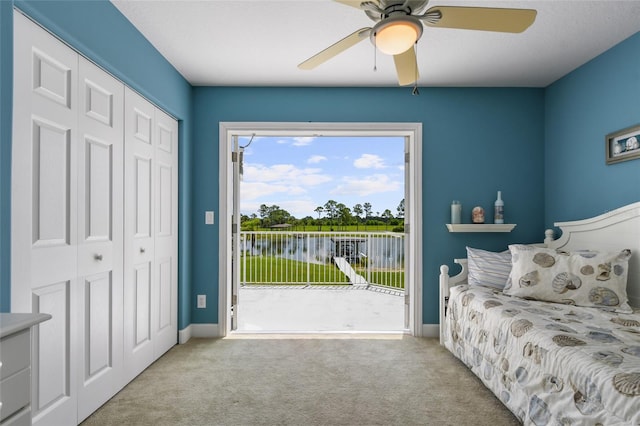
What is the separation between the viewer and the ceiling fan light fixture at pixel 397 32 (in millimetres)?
1457

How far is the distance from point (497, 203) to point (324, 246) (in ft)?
10.2

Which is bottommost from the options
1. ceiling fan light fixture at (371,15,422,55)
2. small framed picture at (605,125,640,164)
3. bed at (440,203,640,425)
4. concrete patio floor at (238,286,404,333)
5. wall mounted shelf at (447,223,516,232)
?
concrete patio floor at (238,286,404,333)

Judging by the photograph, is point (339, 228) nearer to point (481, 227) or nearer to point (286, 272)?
point (286, 272)

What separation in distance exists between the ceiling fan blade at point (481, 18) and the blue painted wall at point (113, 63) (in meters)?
1.71

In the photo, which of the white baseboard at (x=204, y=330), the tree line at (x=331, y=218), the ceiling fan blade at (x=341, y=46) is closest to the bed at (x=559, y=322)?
the ceiling fan blade at (x=341, y=46)

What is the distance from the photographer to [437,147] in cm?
355

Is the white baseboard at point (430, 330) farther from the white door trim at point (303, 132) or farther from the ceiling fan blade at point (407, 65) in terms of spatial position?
the ceiling fan blade at point (407, 65)

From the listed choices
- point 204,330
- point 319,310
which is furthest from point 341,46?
point 319,310

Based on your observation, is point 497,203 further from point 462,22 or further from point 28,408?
point 28,408

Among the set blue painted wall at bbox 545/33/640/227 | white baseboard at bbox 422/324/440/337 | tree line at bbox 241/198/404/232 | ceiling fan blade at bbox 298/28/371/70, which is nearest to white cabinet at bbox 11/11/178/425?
ceiling fan blade at bbox 298/28/371/70

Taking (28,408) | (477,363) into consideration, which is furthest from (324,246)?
(28,408)

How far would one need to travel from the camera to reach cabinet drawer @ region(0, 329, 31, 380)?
100 centimetres

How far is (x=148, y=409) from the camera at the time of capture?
2.17 metres

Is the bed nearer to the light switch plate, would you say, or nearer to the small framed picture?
the small framed picture
